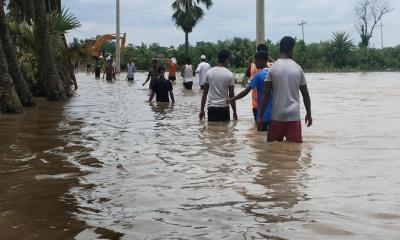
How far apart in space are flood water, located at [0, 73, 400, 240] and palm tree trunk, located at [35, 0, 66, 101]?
24.2 feet

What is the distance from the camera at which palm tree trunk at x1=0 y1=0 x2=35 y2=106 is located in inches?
582

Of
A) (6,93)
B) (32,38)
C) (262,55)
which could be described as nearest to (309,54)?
(32,38)

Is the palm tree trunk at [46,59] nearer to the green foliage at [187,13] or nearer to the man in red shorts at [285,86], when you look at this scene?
the man in red shorts at [285,86]

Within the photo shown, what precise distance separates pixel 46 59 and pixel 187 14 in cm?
4305

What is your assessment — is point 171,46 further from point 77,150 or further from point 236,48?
point 77,150

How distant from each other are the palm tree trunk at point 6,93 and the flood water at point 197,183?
2.52m

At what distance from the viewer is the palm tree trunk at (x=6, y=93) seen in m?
13.2

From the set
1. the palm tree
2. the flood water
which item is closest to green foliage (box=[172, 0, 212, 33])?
the palm tree

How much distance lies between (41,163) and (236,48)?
59.8 m

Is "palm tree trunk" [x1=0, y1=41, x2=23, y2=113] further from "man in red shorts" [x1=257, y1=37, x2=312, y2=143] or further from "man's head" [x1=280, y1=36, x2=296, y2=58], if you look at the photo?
"man's head" [x1=280, y1=36, x2=296, y2=58]

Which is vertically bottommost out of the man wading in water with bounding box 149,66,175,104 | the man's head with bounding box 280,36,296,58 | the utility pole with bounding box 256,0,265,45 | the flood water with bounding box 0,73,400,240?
the flood water with bounding box 0,73,400,240

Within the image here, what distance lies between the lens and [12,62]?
15195mm

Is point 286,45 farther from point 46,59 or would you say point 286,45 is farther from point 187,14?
point 187,14

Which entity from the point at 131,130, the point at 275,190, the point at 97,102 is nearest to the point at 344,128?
the point at 131,130
